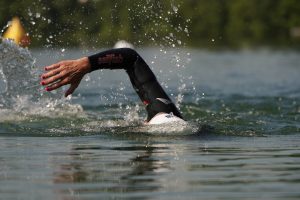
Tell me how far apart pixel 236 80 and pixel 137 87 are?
19.1 meters

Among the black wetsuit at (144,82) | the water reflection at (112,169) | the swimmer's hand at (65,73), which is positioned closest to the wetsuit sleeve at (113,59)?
the black wetsuit at (144,82)

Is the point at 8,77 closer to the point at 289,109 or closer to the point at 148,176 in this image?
the point at 289,109

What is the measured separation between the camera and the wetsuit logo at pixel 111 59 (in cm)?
1219

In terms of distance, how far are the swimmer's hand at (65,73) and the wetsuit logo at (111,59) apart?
0.32 meters

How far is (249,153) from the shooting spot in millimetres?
10922

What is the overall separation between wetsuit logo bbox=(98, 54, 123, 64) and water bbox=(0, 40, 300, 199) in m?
0.88

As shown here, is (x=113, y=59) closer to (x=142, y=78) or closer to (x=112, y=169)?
(x=142, y=78)

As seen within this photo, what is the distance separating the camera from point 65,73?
36.9ft

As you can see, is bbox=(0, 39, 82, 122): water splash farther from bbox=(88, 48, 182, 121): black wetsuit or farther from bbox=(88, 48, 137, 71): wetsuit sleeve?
bbox=(88, 48, 137, 71): wetsuit sleeve

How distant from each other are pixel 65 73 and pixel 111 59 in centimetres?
115

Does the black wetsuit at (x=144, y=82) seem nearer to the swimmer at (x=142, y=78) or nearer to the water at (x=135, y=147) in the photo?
the swimmer at (x=142, y=78)

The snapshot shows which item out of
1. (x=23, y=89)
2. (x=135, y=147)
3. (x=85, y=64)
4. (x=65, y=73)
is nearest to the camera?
(x=65, y=73)

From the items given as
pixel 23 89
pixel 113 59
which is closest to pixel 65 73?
pixel 113 59

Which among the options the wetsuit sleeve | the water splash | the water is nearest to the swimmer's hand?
the wetsuit sleeve
